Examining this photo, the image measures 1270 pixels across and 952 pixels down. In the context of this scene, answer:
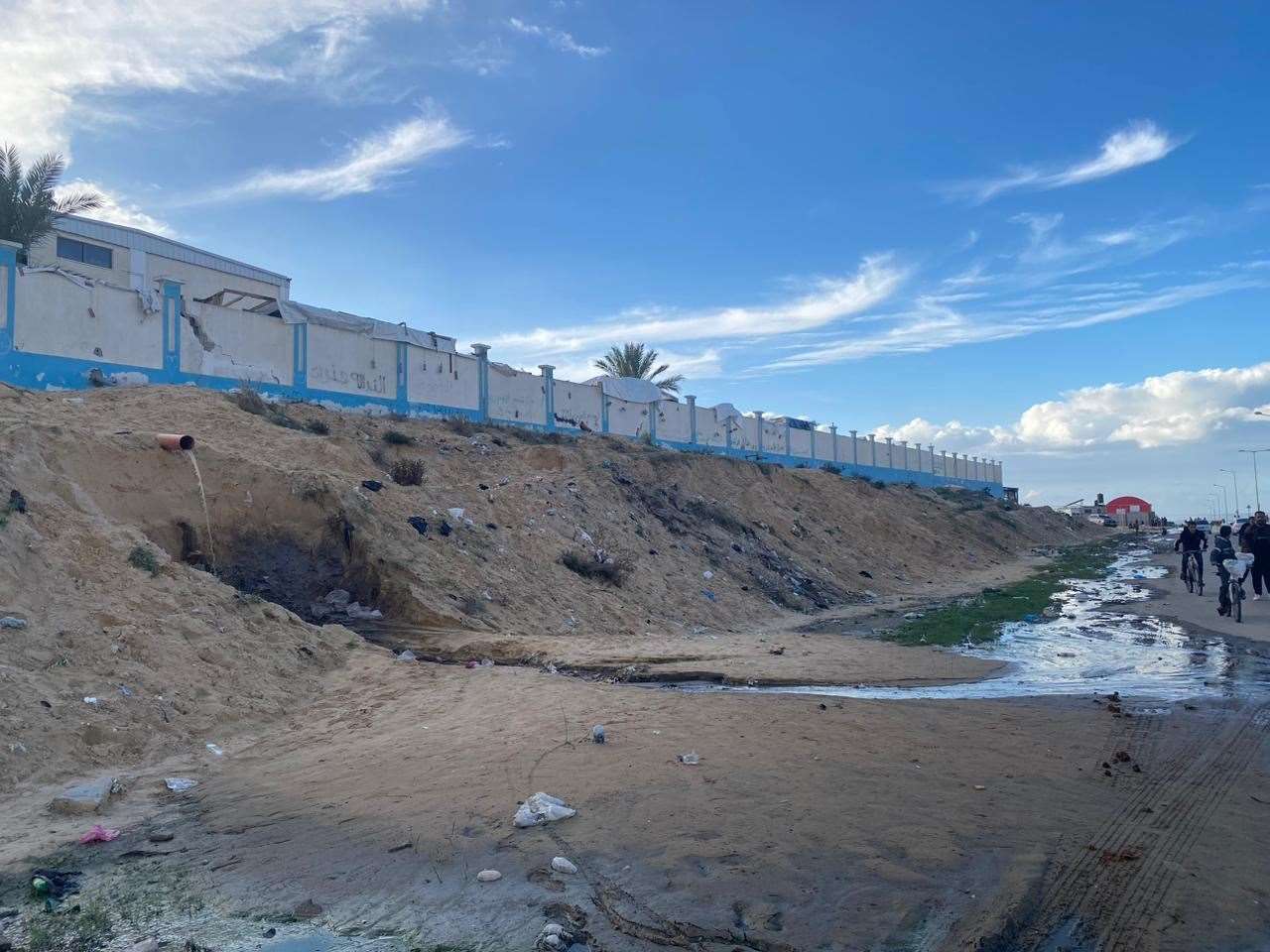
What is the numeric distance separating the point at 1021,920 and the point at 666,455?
26.4 metres

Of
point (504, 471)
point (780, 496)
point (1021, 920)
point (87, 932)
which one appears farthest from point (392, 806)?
point (780, 496)

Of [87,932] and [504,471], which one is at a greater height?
[504,471]

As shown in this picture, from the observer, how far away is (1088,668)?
10461 mm

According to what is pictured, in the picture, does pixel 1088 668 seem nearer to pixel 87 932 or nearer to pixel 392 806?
pixel 392 806

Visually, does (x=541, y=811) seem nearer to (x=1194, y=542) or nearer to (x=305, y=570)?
(x=305, y=570)

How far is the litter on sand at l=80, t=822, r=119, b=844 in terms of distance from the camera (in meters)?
5.39

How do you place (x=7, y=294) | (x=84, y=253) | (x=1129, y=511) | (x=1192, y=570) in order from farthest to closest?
1. (x=1129, y=511)
2. (x=84, y=253)
3. (x=1192, y=570)
4. (x=7, y=294)

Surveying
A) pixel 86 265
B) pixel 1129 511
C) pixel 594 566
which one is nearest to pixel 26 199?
pixel 86 265

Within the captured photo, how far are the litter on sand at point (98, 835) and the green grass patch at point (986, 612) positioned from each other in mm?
11262

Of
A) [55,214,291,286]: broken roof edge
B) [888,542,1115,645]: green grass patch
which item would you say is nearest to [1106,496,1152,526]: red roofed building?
[888,542,1115,645]: green grass patch

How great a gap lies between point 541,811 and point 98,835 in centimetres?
270

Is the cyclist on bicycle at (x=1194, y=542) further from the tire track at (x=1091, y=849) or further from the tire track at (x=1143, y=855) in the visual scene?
the tire track at (x=1091, y=849)

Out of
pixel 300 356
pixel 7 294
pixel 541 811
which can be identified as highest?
pixel 7 294

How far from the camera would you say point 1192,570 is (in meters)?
20.4
